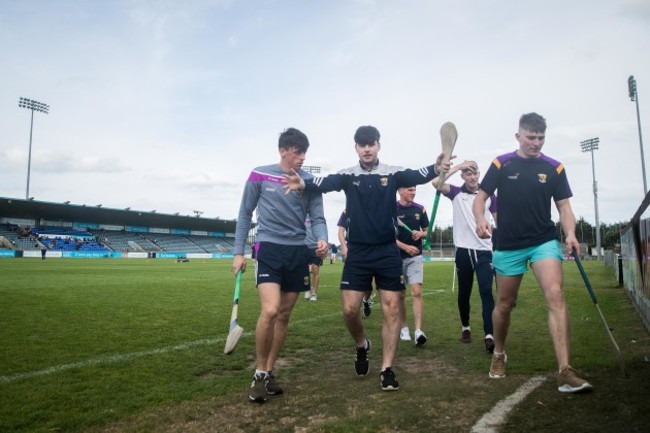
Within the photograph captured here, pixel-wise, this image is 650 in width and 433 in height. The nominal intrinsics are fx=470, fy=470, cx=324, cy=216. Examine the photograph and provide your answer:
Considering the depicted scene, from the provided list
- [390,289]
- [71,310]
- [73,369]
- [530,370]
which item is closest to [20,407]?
[73,369]

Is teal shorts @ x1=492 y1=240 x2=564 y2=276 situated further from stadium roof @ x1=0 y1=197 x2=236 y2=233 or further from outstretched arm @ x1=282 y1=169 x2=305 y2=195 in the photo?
stadium roof @ x1=0 y1=197 x2=236 y2=233

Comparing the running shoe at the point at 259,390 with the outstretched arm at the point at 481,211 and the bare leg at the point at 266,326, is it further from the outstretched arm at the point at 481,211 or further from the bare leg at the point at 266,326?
the outstretched arm at the point at 481,211

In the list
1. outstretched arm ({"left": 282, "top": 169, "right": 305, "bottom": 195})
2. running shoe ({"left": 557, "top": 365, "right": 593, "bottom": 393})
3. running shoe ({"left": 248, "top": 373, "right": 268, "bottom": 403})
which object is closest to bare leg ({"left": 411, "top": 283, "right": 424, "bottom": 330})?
running shoe ({"left": 557, "top": 365, "right": 593, "bottom": 393})

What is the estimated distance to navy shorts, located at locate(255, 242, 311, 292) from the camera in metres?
4.37

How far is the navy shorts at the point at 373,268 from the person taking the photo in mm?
4539

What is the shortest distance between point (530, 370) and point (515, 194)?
176cm

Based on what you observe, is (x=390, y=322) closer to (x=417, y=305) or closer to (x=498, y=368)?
(x=498, y=368)

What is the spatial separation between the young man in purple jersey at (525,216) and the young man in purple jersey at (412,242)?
6.61ft

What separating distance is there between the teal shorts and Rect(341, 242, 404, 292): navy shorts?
96 cm

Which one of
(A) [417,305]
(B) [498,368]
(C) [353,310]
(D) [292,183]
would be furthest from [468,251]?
(D) [292,183]

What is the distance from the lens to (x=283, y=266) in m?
4.42

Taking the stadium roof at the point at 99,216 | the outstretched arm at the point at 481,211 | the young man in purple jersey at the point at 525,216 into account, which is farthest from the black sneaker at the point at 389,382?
the stadium roof at the point at 99,216

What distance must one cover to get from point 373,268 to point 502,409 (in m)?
1.65

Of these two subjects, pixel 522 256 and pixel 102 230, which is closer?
pixel 522 256
